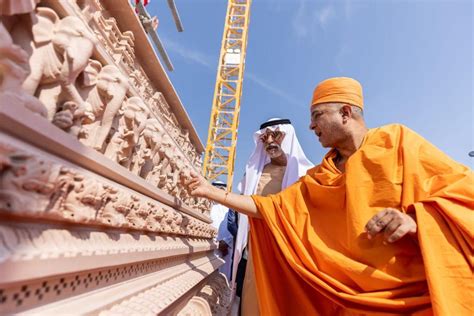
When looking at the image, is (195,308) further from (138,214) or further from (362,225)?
(362,225)

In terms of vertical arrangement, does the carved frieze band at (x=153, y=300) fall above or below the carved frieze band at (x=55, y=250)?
below

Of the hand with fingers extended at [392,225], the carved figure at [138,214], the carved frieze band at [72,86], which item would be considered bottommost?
the carved figure at [138,214]

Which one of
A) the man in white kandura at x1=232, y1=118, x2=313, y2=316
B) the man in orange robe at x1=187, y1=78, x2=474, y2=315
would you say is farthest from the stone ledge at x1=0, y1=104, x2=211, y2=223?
the man in white kandura at x1=232, y1=118, x2=313, y2=316

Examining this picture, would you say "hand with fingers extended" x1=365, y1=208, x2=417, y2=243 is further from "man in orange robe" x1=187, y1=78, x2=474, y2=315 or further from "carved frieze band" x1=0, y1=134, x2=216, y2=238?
"carved frieze band" x1=0, y1=134, x2=216, y2=238

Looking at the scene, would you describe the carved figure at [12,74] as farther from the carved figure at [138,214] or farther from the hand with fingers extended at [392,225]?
the hand with fingers extended at [392,225]

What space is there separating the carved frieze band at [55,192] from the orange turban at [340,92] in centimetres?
124

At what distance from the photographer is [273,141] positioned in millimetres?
2541

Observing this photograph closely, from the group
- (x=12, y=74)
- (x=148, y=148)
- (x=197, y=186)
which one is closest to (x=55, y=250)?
(x=12, y=74)

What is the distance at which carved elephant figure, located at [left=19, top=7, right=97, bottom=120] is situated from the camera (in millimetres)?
697

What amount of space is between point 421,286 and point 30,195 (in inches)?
55.9

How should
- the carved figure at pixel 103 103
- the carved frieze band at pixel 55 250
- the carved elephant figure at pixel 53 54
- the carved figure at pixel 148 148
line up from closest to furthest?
the carved frieze band at pixel 55 250
the carved elephant figure at pixel 53 54
the carved figure at pixel 103 103
the carved figure at pixel 148 148

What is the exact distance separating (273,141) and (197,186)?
1087 mm

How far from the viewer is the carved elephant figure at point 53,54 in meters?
0.70

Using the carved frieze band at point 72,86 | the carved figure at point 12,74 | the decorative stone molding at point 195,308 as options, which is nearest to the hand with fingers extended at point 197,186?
the carved frieze band at point 72,86
